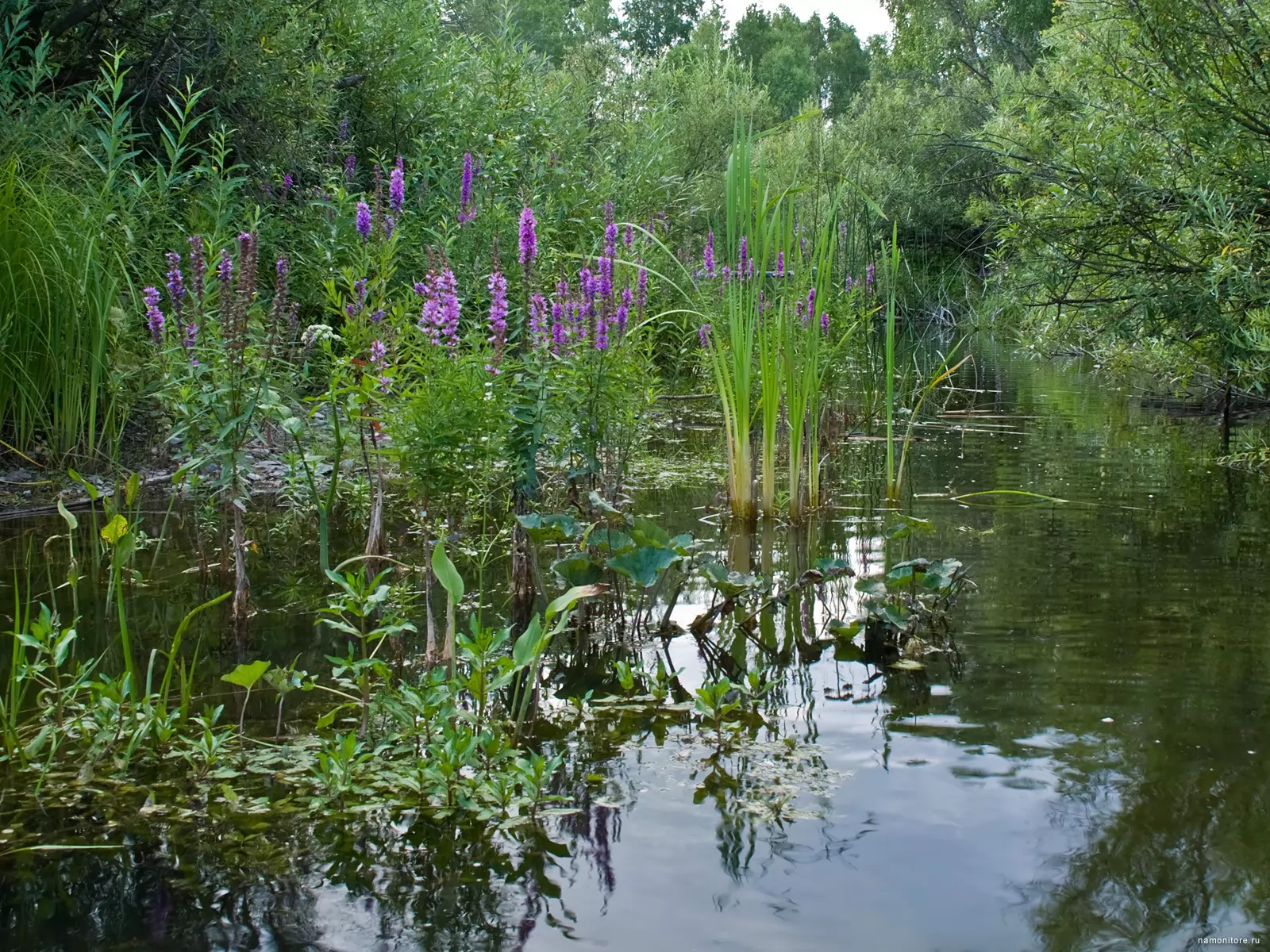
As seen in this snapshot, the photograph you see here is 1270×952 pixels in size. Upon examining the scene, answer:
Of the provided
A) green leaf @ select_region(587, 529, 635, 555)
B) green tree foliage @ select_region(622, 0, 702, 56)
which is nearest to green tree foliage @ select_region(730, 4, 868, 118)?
green tree foliage @ select_region(622, 0, 702, 56)

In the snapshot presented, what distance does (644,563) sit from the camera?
3102 millimetres

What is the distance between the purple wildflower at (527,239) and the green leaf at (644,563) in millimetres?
1100

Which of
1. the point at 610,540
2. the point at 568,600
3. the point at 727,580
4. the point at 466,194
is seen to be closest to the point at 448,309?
the point at 610,540

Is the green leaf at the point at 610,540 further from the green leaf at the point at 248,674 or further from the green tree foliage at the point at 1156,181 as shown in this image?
the green tree foliage at the point at 1156,181

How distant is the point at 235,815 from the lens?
2160mm

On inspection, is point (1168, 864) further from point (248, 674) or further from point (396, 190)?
point (396, 190)

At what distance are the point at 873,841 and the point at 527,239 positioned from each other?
2.28m

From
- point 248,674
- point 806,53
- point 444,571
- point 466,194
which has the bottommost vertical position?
point 248,674

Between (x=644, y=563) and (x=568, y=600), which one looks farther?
(x=644, y=563)

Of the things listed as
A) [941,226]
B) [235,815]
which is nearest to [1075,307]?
[235,815]

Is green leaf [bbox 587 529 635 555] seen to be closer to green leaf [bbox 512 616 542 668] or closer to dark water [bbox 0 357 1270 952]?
dark water [bbox 0 357 1270 952]

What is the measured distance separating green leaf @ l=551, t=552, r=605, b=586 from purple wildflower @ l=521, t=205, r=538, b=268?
1.05 metres

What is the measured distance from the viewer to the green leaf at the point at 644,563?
308 cm

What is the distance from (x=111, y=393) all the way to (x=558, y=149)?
6.01 meters
